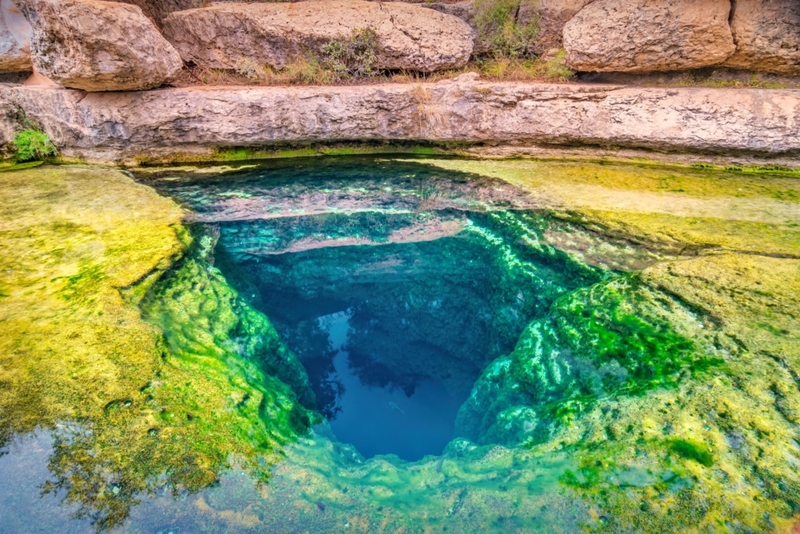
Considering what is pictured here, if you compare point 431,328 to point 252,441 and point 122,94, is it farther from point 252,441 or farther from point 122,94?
point 122,94

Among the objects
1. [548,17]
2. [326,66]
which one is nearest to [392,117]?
[326,66]

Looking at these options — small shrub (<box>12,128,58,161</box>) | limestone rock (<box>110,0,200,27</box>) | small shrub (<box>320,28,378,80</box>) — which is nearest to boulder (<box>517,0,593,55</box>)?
small shrub (<box>320,28,378,80</box>)

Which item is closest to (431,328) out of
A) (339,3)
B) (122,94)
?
(122,94)

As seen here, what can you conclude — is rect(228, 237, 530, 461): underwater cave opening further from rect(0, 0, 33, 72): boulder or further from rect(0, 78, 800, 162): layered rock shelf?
rect(0, 0, 33, 72): boulder

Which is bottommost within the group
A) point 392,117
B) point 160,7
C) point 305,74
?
point 392,117

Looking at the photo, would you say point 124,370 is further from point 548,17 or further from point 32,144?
point 548,17
